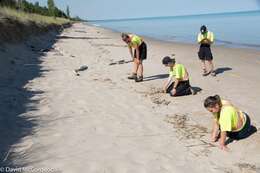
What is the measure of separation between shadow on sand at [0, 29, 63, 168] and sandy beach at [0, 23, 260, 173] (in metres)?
0.02

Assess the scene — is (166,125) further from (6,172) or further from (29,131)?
(6,172)

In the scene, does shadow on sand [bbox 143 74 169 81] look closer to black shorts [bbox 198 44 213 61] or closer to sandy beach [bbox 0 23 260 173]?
sandy beach [bbox 0 23 260 173]

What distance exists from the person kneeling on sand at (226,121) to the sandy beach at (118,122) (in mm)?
131

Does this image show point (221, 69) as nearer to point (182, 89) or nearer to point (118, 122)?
point (182, 89)

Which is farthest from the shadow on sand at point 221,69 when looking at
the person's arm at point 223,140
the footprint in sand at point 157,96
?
the person's arm at point 223,140

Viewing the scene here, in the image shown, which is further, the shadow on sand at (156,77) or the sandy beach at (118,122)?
the shadow on sand at (156,77)

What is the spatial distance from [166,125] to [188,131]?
1.52 feet

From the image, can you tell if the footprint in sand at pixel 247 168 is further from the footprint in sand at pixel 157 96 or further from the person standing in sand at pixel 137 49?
the person standing in sand at pixel 137 49

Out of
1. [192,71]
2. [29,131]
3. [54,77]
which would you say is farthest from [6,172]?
[192,71]

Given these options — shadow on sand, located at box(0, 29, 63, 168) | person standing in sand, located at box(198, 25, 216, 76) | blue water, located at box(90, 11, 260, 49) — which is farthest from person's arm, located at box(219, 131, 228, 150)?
blue water, located at box(90, 11, 260, 49)

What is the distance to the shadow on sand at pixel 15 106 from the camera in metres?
5.73

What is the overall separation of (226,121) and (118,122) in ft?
6.35

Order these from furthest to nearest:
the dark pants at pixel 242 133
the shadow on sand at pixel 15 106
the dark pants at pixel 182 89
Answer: the dark pants at pixel 182 89
the dark pants at pixel 242 133
the shadow on sand at pixel 15 106

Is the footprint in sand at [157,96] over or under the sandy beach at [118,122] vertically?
A: under
